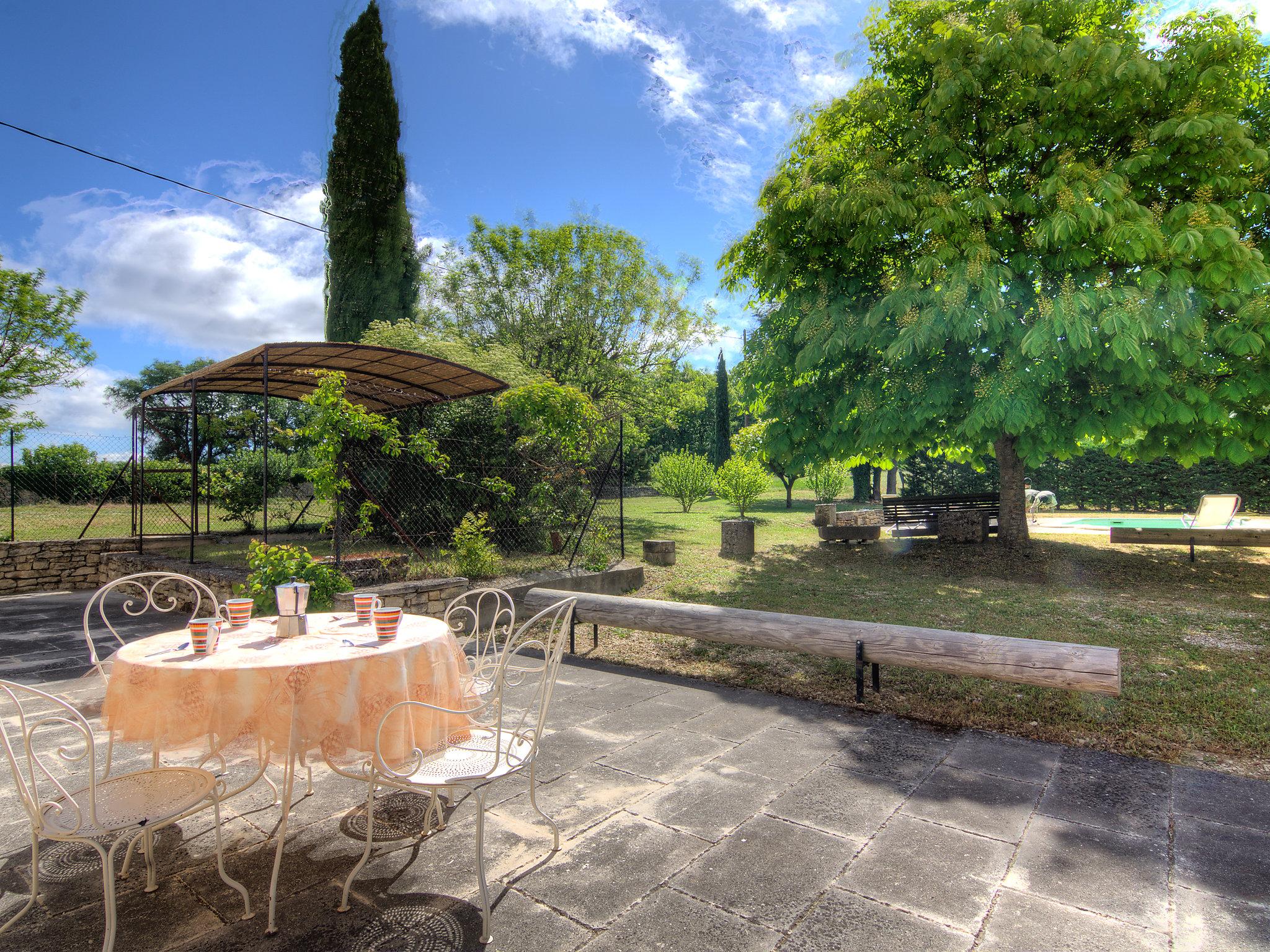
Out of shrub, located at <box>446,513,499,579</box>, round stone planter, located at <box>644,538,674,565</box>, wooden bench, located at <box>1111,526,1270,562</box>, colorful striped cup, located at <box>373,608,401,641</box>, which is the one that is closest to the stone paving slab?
colorful striped cup, located at <box>373,608,401,641</box>

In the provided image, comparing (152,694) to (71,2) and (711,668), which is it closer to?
(711,668)

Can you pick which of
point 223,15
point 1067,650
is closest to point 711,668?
point 1067,650

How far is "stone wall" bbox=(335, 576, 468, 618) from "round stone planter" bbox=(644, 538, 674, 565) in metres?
4.32

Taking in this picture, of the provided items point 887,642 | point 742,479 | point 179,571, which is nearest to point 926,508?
point 742,479

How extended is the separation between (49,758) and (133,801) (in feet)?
6.59

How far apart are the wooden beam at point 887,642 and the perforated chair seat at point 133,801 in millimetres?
2548

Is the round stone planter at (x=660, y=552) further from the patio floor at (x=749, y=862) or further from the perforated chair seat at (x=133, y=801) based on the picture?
the perforated chair seat at (x=133, y=801)

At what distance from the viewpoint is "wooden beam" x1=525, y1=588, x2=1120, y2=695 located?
147 inches

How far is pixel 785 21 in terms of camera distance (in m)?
9.48

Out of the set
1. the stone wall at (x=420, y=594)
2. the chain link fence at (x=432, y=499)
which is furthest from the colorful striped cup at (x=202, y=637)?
the chain link fence at (x=432, y=499)

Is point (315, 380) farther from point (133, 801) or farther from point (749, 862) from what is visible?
point (749, 862)

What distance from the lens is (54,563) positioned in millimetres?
9383

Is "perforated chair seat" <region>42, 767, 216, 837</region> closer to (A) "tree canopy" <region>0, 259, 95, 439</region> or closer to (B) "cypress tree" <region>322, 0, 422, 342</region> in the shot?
(A) "tree canopy" <region>0, 259, 95, 439</region>

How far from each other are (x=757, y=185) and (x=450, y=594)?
6.96 m
